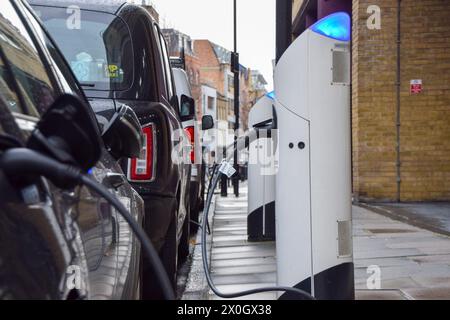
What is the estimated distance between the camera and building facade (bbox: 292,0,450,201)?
36.8 feet

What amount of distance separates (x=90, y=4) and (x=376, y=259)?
3741mm

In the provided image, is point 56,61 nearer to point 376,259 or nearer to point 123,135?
point 123,135

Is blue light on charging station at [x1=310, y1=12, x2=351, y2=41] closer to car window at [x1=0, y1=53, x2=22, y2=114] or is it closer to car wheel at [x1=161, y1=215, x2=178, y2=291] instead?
car wheel at [x1=161, y1=215, x2=178, y2=291]

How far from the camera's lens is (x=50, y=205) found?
137 centimetres

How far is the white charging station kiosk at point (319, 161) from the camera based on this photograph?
341 centimetres

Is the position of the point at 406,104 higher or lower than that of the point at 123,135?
higher

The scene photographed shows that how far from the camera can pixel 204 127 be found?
30.4ft

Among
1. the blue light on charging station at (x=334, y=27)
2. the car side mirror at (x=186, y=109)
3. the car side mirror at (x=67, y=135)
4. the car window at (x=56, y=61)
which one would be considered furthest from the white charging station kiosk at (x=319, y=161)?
the car side mirror at (x=186, y=109)

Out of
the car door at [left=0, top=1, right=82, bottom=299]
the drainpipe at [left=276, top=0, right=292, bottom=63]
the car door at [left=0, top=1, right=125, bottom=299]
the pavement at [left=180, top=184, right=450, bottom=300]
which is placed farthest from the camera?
the pavement at [left=180, top=184, right=450, bottom=300]

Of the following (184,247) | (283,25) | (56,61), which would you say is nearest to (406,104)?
(184,247)

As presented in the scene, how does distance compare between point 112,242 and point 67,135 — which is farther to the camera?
point 112,242

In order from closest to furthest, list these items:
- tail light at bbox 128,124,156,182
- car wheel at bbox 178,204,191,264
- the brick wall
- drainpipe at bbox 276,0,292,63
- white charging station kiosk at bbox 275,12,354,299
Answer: white charging station kiosk at bbox 275,12,354,299
drainpipe at bbox 276,0,292,63
tail light at bbox 128,124,156,182
car wheel at bbox 178,204,191,264
the brick wall

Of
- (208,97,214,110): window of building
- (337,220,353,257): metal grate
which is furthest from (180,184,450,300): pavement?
(208,97,214,110): window of building
